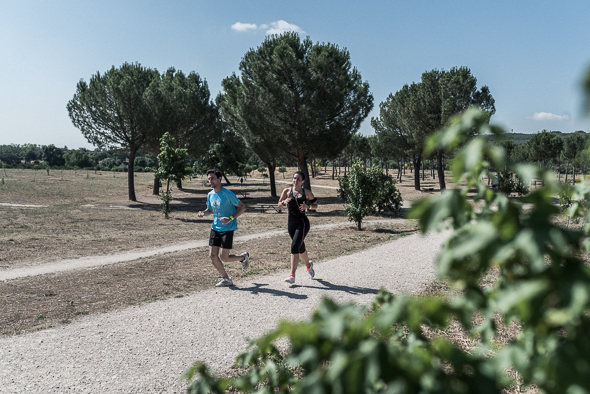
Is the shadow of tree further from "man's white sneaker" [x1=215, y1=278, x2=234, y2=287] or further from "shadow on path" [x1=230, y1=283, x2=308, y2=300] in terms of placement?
"man's white sneaker" [x1=215, y1=278, x2=234, y2=287]

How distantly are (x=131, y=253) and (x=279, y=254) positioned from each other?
424 centimetres

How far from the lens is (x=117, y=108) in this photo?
26.3m

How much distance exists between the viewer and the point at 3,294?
6.90 metres

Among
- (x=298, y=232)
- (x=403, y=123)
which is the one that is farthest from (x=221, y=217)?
(x=403, y=123)

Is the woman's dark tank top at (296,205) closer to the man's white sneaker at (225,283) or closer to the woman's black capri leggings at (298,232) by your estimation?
the woman's black capri leggings at (298,232)

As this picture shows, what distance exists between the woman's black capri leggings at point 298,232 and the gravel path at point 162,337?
70 cm

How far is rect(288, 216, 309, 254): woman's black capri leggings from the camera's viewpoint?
6.93 metres

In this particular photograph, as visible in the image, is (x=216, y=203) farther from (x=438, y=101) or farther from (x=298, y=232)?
(x=438, y=101)

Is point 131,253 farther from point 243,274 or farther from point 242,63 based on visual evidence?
point 242,63

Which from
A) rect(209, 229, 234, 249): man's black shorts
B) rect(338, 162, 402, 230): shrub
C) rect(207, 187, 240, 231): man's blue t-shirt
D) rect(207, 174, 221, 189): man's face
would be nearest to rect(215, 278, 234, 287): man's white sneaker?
rect(209, 229, 234, 249): man's black shorts

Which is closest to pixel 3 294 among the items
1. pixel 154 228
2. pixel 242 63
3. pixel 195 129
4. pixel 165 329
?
pixel 165 329

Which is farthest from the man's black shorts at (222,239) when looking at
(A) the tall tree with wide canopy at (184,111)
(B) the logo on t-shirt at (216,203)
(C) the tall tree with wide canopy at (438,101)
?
(C) the tall tree with wide canopy at (438,101)

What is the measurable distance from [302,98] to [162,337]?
20.3 m

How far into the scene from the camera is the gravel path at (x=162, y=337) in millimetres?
3859
